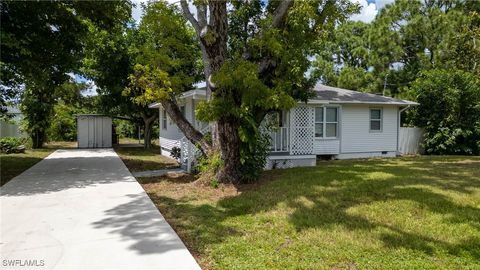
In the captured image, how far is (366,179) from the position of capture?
29.7 feet

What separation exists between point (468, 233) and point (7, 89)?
657 inches

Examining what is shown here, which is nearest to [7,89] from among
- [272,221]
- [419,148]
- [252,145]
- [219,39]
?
[219,39]

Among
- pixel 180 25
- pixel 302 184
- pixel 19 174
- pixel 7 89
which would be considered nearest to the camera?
pixel 302 184

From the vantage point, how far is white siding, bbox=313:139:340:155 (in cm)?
1612

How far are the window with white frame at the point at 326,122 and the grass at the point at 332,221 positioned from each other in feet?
21.4

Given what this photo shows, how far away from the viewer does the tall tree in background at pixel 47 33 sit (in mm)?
11016

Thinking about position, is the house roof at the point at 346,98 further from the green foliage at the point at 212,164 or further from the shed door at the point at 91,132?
the shed door at the point at 91,132

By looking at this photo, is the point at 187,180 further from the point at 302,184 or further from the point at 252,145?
the point at 302,184

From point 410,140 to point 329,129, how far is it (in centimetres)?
591

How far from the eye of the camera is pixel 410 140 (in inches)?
767

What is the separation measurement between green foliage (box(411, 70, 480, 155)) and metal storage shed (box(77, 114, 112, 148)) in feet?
62.0

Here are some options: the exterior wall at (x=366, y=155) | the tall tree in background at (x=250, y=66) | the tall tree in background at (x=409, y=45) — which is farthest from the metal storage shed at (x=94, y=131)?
the tall tree in background at (x=250, y=66)

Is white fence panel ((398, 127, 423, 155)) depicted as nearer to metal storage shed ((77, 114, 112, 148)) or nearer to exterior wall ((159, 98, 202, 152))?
exterior wall ((159, 98, 202, 152))

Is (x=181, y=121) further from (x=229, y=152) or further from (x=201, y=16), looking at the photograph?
(x=201, y=16)
